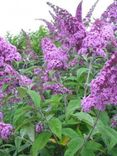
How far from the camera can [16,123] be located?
333cm

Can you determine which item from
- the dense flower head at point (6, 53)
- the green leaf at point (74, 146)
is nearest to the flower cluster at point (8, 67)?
the dense flower head at point (6, 53)

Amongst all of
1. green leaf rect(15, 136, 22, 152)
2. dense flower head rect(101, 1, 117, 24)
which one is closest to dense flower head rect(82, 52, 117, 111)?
green leaf rect(15, 136, 22, 152)

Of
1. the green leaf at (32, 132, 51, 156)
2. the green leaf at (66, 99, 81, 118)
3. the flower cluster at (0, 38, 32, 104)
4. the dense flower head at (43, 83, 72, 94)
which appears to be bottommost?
the green leaf at (32, 132, 51, 156)

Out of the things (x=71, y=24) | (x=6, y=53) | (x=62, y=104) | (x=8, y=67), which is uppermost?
(x=71, y=24)

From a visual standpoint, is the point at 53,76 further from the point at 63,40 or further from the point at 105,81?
the point at 105,81

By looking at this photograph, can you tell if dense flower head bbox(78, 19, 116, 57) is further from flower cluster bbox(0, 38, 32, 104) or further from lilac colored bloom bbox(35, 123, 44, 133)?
lilac colored bloom bbox(35, 123, 44, 133)

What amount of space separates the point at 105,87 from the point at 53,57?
959mm

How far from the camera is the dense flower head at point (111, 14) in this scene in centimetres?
431

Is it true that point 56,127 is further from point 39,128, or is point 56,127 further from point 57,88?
point 57,88

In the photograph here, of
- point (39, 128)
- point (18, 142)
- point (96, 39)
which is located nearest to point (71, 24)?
point (96, 39)

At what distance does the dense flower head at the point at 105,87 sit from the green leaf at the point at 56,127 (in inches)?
9.3

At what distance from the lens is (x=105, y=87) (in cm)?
275

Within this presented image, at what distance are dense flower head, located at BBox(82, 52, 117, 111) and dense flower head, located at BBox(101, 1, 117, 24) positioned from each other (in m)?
1.59

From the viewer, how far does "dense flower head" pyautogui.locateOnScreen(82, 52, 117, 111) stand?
2.71 m
